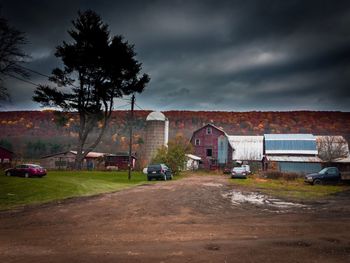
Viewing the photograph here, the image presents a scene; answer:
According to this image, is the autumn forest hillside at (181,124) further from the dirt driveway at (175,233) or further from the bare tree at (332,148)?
the dirt driveway at (175,233)

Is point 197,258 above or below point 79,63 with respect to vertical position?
below

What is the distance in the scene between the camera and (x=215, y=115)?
7205 inches

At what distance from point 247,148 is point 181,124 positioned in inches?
4415

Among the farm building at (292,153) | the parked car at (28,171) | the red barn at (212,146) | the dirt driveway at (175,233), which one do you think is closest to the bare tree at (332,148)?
the farm building at (292,153)

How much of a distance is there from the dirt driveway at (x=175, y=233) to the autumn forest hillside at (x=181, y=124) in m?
101

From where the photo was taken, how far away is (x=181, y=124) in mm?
172750

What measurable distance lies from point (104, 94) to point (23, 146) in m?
83.7

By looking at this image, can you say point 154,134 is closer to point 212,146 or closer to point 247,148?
point 212,146

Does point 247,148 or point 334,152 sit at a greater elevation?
point 247,148

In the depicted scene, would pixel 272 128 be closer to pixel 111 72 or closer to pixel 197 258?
pixel 111 72

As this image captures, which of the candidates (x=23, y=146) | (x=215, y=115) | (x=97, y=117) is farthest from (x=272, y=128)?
(x=97, y=117)

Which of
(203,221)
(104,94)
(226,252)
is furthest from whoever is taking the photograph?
(104,94)

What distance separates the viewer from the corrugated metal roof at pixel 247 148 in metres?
59.5

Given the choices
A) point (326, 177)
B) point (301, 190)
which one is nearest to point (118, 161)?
point (326, 177)
